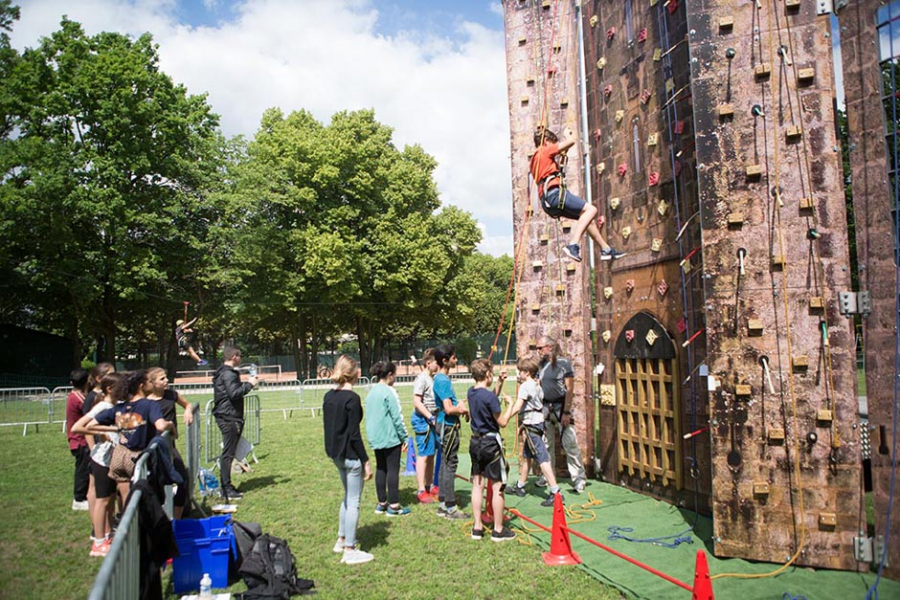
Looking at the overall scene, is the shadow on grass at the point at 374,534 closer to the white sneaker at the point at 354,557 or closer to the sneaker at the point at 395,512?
the sneaker at the point at 395,512

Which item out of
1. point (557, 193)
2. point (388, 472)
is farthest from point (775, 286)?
point (388, 472)

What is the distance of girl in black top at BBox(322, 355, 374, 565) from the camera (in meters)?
6.68

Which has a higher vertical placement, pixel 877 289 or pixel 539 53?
pixel 539 53

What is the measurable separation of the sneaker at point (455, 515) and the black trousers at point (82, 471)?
15.8 ft

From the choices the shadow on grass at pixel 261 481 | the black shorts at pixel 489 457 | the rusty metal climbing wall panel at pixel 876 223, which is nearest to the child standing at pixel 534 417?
the black shorts at pixel 489 457

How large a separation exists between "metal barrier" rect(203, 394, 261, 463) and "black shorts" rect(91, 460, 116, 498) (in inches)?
137

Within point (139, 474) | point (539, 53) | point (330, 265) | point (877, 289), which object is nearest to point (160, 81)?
point (330, 265)

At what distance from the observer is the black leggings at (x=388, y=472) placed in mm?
8203

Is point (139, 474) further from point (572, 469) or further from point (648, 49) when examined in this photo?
point (648, 49)

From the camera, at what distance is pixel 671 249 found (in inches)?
342

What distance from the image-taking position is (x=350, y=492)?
22.1 feet

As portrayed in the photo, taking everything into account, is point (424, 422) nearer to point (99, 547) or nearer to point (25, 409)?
point (99, 547)

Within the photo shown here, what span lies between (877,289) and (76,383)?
10.1 m

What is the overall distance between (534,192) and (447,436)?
5.02 meters
